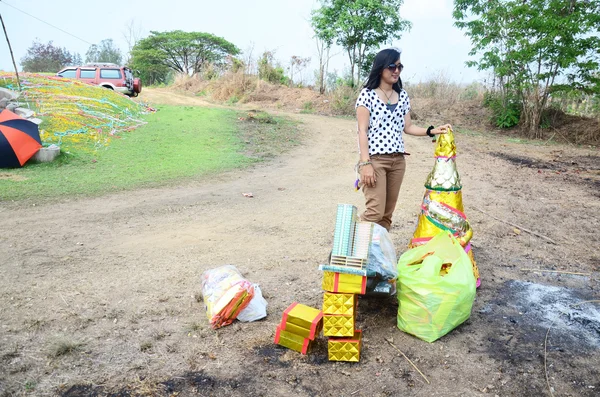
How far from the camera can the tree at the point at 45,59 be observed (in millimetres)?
34562

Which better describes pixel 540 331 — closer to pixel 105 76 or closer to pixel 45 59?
pixel 105 76

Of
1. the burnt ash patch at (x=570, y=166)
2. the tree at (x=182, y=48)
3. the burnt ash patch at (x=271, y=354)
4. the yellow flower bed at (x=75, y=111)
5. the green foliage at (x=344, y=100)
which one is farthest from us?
the tree at (x=182, y=48)

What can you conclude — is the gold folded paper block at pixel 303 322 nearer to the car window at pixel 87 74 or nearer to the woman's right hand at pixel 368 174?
the woman's right hand at pixel 368 174

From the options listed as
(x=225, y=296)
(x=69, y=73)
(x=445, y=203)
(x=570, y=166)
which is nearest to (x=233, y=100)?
(x=69, y=73)

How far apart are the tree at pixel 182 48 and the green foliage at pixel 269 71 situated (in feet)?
43.2

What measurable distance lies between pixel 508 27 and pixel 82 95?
1152 centimetres

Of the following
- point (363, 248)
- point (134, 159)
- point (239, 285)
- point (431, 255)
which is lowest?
point (134, 159)

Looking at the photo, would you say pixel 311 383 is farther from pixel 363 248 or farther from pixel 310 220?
pixel 310 220

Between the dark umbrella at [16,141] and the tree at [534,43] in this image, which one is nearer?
the dark umbrella at [16,141]

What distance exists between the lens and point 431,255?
2662mm

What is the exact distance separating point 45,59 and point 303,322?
4174 cm

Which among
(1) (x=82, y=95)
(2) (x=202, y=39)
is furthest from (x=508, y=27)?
(2) (x=202, y=39)

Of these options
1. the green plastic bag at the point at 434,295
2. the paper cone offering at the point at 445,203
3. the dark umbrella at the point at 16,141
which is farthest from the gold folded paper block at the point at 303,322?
the dark umbrella at the point at 16,141

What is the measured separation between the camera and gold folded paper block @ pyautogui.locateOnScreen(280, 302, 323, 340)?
235 centimetres
